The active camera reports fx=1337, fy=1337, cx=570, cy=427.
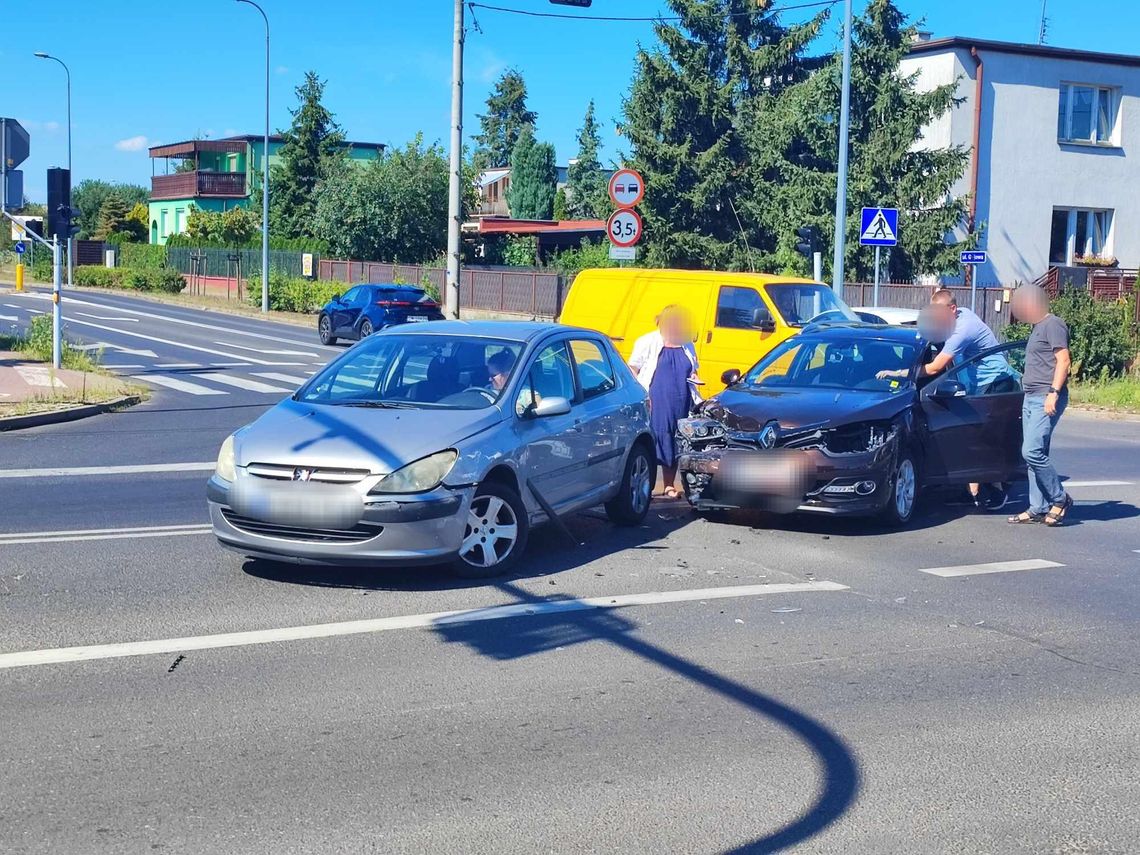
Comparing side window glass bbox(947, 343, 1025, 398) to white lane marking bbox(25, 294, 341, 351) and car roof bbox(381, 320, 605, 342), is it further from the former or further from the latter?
white lane marking bbox(25, 294, 341, 351)

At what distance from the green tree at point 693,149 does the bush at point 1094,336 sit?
64.1ft

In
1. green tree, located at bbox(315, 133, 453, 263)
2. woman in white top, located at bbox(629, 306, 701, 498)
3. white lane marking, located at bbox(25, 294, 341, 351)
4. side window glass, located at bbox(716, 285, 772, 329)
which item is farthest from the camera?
green tree, located at bbox(315, 133, 453, 263)

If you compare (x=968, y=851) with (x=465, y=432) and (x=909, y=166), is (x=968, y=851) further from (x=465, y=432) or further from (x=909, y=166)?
(x=909, y=166)

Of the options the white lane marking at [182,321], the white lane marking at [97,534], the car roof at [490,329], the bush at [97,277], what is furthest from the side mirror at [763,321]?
the bush at [97,277]

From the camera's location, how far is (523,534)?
839 cm

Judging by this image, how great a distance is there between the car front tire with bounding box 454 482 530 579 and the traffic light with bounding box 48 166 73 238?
49.3 ft

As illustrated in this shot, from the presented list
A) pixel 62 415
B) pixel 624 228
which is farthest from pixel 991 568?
pixel 62 415

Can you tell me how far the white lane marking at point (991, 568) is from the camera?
8.89 meters

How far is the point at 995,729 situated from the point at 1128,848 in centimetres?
119

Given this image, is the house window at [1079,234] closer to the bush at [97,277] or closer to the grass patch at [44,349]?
the grass patch at [44,349]

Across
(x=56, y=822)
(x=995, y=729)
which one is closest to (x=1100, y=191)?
(x=995, y=729)

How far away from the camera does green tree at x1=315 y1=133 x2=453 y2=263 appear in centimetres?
5331

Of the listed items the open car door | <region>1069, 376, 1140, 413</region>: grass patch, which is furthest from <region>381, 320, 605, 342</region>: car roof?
<region>1069, 376, 1140, 413</region>: grass patch

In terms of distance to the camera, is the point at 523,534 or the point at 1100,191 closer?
the point at 523,534
